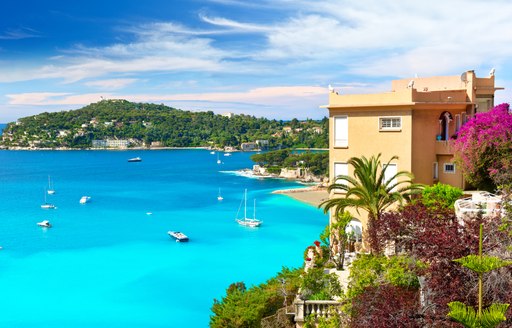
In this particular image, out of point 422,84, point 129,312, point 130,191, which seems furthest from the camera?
point 130,191

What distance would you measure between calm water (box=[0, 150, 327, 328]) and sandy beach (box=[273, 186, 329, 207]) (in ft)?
7.47

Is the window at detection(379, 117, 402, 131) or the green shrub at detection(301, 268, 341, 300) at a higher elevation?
the window at detection(379, 117, 402, 131)

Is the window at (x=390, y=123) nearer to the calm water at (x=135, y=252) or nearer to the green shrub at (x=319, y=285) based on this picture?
the green shrub at (x=319, y=285)

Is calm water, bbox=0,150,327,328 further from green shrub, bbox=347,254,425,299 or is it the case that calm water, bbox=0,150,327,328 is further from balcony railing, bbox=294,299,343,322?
green shrub, bbox=347,254,425,299

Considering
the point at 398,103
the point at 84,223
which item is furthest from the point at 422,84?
the point at 84,223

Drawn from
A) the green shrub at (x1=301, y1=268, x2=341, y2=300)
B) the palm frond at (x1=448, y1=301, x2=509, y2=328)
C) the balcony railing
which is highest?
Answer: the palm frond at (x1=448, y1=301, x2=509, y2=328)

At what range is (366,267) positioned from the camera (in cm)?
1373

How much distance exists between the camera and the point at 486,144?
16531 millimetres

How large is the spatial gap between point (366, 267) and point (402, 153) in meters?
7.37

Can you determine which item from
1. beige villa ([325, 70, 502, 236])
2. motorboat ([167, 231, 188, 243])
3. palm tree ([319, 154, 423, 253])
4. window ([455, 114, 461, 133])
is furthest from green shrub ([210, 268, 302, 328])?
motorboat ([167, 231, 188, 243])

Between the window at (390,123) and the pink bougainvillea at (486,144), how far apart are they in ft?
8.29

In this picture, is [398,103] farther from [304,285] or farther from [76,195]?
[76,195]

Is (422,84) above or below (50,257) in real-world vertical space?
above

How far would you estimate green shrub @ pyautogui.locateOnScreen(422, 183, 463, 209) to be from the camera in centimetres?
1711
